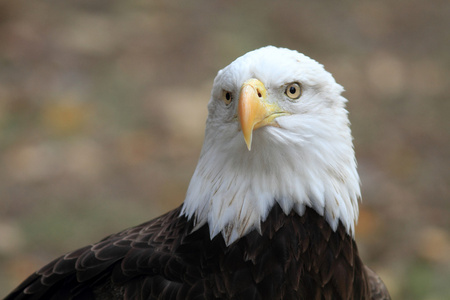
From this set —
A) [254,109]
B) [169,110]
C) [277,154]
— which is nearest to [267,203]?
[277,154]

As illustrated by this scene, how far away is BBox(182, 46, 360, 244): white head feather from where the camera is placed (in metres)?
3.13

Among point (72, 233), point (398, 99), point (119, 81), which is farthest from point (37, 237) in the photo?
point (398, 99)

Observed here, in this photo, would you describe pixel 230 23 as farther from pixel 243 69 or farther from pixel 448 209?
pixel 243 69

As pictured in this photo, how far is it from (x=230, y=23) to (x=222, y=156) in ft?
20.7

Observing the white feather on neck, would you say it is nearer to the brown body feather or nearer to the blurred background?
the brown body feather

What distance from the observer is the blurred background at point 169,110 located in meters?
6.64

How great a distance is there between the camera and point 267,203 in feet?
10.6

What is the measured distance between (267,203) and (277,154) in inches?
9.8

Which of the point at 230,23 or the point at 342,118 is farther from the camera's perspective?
the point at 230,23

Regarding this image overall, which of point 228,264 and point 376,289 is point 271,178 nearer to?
point 228,264

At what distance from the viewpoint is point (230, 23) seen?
9297mm

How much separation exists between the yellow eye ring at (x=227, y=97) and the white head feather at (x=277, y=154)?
0.02 meters

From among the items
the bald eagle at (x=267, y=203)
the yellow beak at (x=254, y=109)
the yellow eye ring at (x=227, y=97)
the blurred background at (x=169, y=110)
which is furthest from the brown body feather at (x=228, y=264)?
the blurred background at (x=169, y=110)

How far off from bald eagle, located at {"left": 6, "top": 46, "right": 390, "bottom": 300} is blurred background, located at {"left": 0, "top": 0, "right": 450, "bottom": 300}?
2.93 meters
